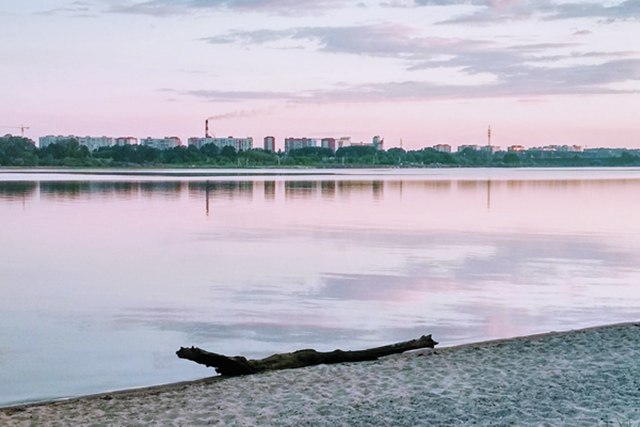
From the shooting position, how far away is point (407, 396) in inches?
351

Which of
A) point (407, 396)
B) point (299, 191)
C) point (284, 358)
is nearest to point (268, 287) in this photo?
point (284, 358)

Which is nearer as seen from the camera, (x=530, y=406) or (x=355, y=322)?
(x=530, y=406)

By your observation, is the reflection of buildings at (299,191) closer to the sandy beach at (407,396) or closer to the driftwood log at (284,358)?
the driftwood log at (284,358)

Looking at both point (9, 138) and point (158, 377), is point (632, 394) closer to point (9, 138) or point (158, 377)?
point (158, 377)

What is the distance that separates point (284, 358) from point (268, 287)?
7002 mm

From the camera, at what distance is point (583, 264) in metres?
21.9

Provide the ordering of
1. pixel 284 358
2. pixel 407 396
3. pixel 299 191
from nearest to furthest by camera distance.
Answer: pixel 407 396 < pixel 284 358 < pixel 299 191

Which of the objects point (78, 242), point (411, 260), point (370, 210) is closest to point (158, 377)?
point (411, 260)

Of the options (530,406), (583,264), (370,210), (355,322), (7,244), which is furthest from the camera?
(370,210)

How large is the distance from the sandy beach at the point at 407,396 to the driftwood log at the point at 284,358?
21cm

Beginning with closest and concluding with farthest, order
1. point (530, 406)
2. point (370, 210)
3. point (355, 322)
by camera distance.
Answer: point (530, 406)
point (355, 322)
point (370, 210)

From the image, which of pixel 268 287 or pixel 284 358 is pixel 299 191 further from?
pixel 284 358

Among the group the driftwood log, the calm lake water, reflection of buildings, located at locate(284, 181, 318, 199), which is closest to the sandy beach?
the driftwood log

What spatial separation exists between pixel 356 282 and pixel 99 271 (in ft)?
20.3
